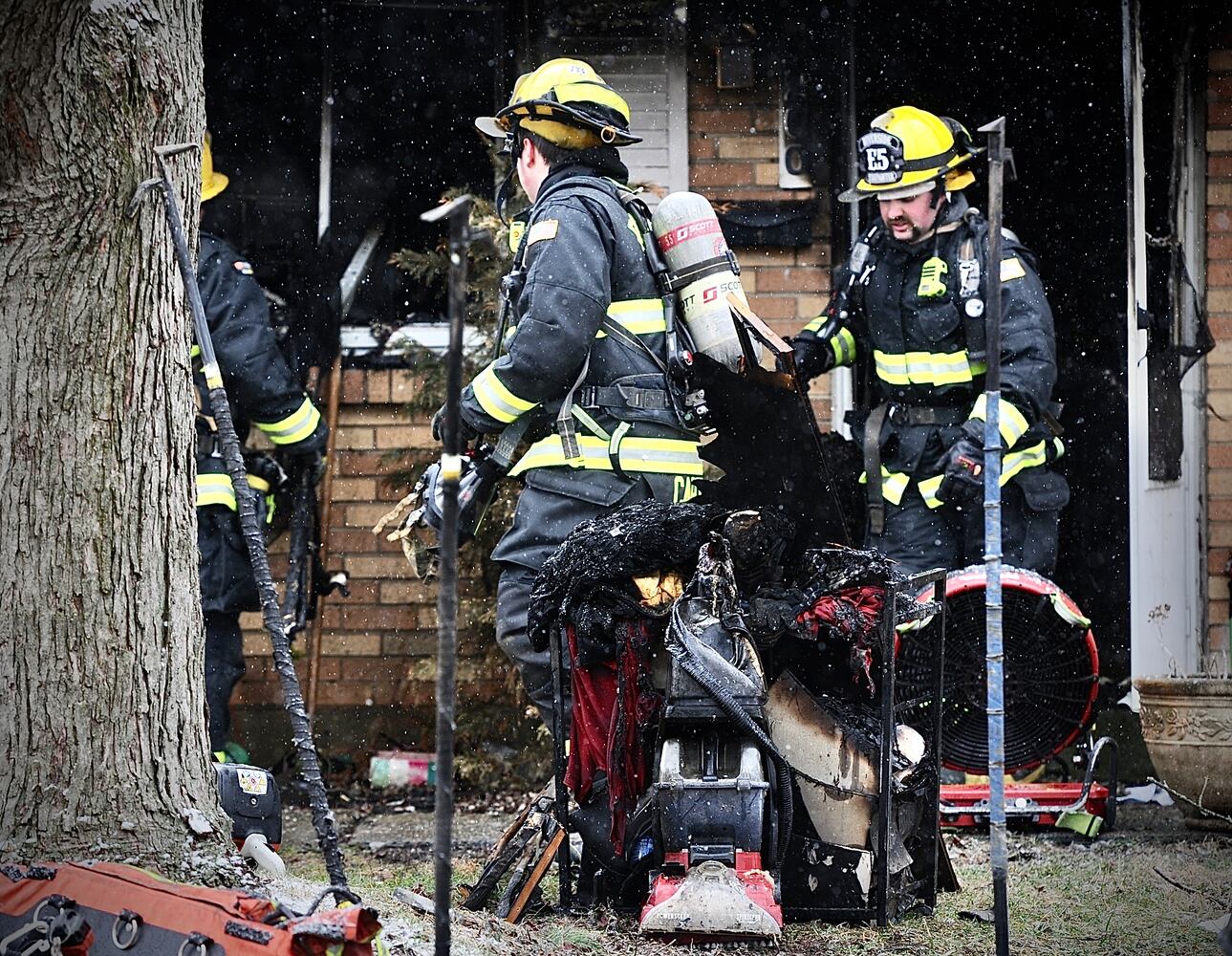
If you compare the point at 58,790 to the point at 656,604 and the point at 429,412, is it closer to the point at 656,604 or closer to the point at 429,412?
the point at 656,604

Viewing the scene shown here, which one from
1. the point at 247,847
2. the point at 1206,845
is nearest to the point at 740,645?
the point at 247,847

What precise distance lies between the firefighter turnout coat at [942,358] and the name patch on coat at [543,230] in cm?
161

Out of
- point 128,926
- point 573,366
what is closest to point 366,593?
point 573,366

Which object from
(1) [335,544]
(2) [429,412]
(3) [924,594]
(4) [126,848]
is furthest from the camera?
(1) [335,544]

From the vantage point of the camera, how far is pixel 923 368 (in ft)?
18.1

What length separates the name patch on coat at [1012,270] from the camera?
17.6 feet

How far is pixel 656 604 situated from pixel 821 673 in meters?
0.60

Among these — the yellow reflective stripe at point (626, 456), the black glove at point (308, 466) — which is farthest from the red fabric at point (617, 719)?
the black glove at point (308, 466)

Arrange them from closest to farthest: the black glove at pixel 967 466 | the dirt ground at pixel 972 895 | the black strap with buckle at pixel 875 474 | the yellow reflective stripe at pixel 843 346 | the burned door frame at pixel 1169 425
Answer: the dirt ground at pixel 972 895 → the black glove at pixel 967 466 → the black strap with buckle at pixel 875 474 → the yellow reflective stripe at pixel 843 346 → the burned door frame at pixel 1169 425

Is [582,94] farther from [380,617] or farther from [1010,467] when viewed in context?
[380,617]

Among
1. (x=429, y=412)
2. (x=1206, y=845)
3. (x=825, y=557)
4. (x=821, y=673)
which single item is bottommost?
(x=1206, y=845)

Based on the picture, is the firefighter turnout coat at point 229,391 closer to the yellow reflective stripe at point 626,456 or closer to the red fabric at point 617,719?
the yellow reflective stripe at point 626,456

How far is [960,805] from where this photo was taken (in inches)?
201

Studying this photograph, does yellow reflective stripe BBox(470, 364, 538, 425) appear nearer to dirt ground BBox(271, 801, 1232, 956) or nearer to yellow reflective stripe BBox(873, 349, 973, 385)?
dirt ground BBox(271, 801, 1232, 956)
